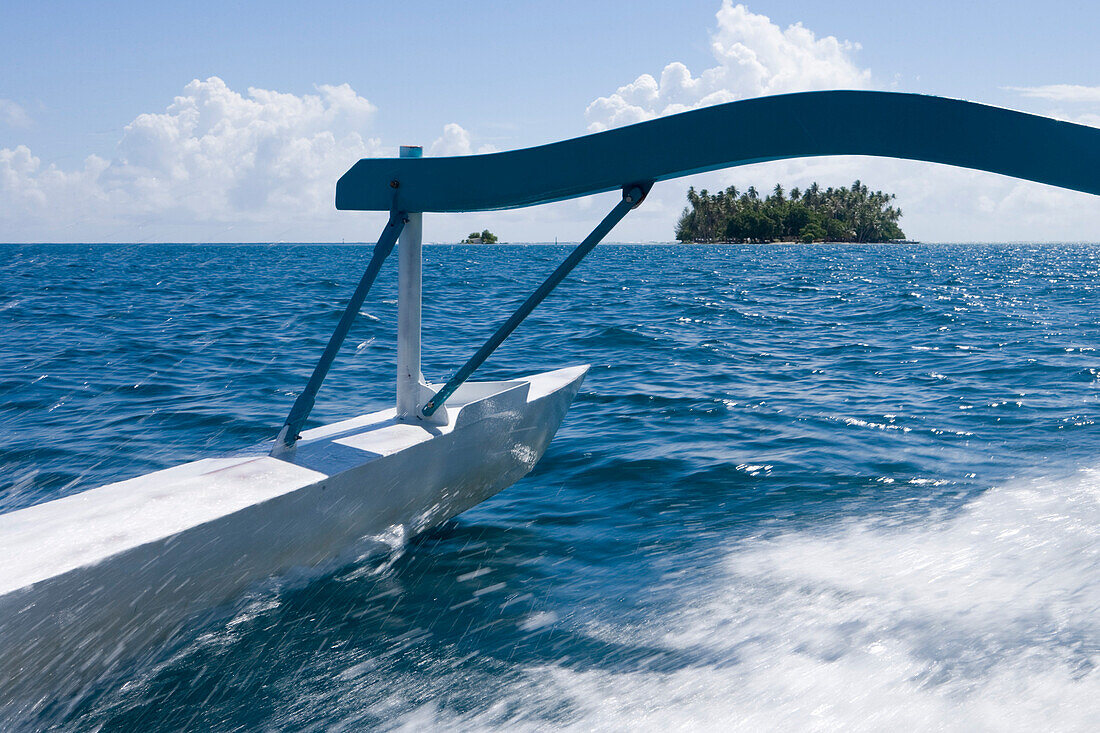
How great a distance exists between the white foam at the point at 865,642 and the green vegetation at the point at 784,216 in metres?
130

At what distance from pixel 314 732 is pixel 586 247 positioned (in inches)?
88.1

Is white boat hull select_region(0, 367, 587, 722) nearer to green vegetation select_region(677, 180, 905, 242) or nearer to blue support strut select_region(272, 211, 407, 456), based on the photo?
blue support strut select_region(272, 211, 407, 456)

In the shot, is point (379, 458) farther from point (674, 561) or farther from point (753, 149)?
point (753, 149)

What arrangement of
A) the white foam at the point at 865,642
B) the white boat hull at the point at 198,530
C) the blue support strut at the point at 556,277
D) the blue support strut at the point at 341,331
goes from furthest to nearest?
1. the blue support strut at the point at 341,331
2. the blue support strut at the point at 556,277
3. the white foam at the point at 865,642
4. the white boat hull at the point at 198,530

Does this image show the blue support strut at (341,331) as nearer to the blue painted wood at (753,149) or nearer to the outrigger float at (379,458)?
the outrigger float at (379,458)

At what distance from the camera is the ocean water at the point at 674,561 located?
315cm

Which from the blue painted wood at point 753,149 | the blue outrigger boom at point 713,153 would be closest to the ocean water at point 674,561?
the blue outrigger boom at point 713,153

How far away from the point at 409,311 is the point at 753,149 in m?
2.07

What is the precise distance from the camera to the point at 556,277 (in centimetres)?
379

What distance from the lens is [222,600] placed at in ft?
11.1

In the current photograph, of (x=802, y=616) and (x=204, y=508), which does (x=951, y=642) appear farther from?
(x=204, y=508)

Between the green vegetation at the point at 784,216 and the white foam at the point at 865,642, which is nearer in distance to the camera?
the white foam at the point at 865,642

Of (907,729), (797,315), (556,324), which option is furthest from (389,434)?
(797,315)

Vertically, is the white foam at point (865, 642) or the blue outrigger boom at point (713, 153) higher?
the blue outrigger boom at point (713, 153)
